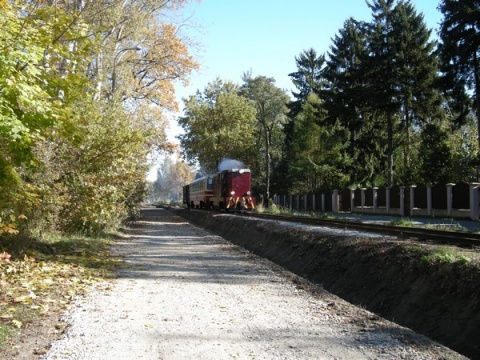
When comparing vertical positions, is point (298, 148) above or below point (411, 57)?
below

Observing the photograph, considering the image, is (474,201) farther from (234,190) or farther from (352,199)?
(234,190)

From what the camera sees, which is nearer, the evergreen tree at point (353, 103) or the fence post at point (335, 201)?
the fence post at point (335, 201)

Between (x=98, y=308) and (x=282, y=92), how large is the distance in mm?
75085

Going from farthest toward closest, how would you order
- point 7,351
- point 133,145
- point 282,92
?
point 282,92
point 133,145
point 7,351

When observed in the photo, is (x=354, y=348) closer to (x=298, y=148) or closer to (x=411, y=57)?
(x=411, y=57)

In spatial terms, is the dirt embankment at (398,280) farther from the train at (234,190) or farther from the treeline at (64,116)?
the train at (234,190)

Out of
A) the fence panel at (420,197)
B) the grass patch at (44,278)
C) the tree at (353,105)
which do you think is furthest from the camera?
the tree at (353,105)

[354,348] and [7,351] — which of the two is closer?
[7,351]

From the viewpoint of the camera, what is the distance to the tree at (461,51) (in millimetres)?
29797

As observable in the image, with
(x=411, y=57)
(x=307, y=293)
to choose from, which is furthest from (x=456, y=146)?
(x=307, y=293)

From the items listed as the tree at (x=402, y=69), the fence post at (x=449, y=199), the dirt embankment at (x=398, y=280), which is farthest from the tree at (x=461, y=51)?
the dirt embankment at (x=398, y=280)

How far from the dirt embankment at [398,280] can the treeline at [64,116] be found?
590 cm

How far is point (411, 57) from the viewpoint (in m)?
37.3

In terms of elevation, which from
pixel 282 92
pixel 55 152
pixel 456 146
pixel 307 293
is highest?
pixel 282 92
